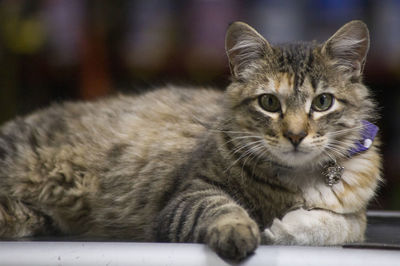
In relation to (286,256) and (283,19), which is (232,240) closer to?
(286,256)

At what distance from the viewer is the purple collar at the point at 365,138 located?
70.9 inches

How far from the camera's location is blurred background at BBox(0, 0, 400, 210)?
3129mm

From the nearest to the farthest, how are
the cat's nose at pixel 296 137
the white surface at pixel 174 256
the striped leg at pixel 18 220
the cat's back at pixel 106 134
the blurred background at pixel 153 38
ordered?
the white surface at pixel 174 256 < the cat's nose at pixel 296 137 < the striped leg at pixel 18 220 < the cat's back at pixel 106 134 < the blurred background at pixel 153 38

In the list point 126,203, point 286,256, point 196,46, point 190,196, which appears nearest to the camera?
point 286,256

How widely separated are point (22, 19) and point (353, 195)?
2081 mm

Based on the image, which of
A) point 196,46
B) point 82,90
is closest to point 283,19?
point 196,46

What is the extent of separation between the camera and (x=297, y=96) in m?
1.70

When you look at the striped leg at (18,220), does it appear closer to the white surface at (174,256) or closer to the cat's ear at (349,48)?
the white surface at (174,256)

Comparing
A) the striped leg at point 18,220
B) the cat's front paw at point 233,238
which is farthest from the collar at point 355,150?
the striped leg at point 18,220

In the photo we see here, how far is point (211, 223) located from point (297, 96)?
0.42 meters

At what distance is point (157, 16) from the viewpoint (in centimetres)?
319

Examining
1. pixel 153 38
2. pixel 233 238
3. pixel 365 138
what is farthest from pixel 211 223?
pixel 153 38

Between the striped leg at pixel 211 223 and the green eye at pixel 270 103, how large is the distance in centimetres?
25

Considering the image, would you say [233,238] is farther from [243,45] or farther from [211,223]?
[243,45]
